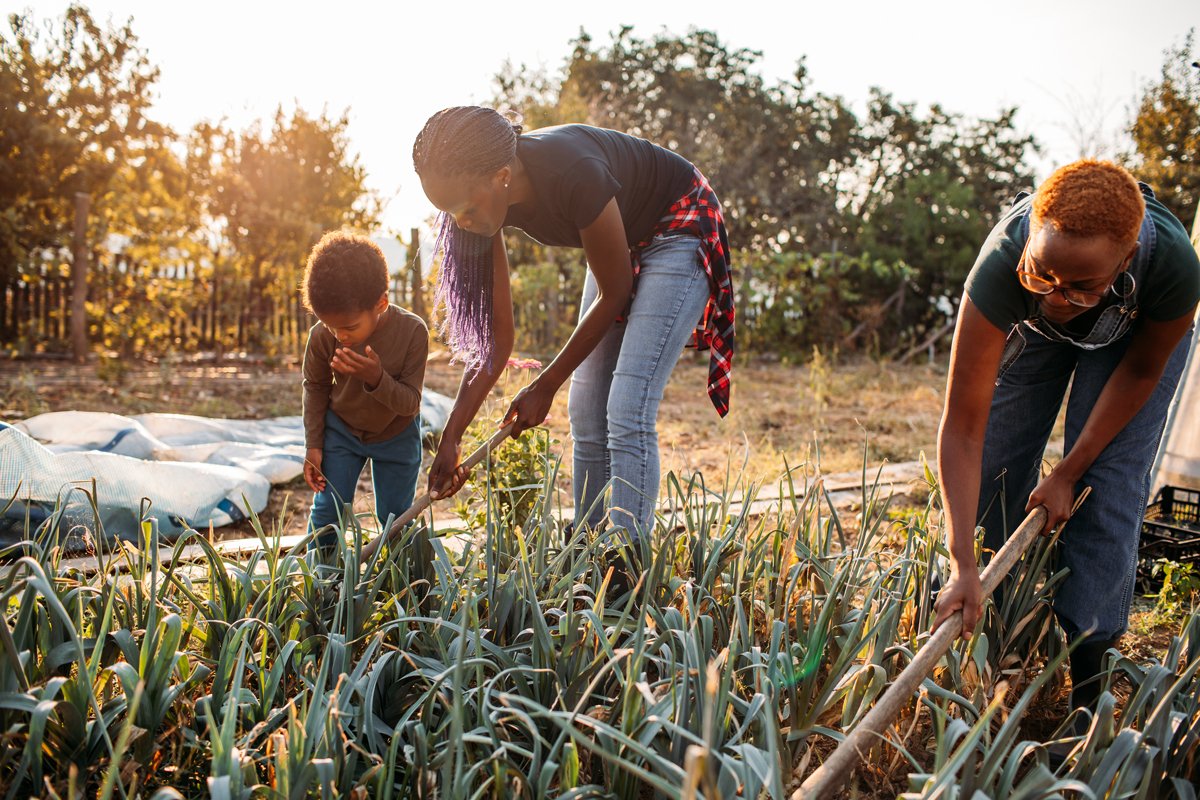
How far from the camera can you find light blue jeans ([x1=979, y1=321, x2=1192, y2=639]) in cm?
185

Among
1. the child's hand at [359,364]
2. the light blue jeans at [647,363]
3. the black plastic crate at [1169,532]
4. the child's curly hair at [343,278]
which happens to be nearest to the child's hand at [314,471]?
the child's hand at [359,364]

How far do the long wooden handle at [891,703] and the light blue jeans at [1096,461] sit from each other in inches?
9.3

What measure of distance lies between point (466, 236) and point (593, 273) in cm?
47

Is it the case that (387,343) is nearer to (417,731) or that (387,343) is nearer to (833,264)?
(417,731)

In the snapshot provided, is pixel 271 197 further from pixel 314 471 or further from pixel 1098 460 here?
pixel 1098 460

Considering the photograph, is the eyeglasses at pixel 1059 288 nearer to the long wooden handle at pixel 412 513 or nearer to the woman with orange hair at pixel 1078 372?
the woman with orange hair at pixel 1078 372

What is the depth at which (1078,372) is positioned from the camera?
1.94 metres

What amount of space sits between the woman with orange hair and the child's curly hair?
145cm

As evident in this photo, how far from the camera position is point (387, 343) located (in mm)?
2477

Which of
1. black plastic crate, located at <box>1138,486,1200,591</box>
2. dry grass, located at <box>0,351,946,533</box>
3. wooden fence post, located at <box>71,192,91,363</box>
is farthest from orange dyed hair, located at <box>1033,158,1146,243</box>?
wooden fence post, located at <box>71,192,91,363</box>

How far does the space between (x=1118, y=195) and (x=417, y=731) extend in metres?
1.40

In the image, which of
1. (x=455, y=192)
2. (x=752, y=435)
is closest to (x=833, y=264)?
(x=752, y=435)

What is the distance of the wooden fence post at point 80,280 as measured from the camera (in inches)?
316

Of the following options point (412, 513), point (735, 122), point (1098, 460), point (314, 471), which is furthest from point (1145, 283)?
point (735, 122)
